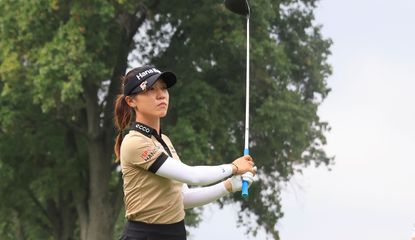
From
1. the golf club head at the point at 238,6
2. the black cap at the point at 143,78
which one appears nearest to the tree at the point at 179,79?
the golf club head at the point at 238,6

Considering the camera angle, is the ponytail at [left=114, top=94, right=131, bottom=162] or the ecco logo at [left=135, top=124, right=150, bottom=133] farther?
the ponytail at [left=114, top=94, right=131, bottom=162]

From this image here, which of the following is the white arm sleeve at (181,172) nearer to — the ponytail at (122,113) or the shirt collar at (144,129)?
the shirt collar at (144,129)

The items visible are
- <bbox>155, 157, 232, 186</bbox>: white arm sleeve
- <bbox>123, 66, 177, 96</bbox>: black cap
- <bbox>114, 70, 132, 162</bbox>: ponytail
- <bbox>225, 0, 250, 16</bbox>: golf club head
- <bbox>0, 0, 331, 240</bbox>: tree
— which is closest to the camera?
<bbox>155, 157, 232, 186</bbox>: white arm sleeve

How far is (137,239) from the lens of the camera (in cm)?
543

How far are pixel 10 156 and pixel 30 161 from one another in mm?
800

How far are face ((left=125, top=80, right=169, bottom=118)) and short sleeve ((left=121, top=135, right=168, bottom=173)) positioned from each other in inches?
6.9

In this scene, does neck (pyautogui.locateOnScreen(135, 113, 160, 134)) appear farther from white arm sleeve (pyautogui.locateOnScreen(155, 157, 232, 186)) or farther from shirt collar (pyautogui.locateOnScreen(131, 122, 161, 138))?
white arm sleeve (pyautogui.locateOnScreen(155, 157, 232, 186))

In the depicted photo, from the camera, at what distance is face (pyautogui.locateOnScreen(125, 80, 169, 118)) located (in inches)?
220

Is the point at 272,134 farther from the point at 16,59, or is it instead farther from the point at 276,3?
the point at 16,59

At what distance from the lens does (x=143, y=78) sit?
5.63 meters

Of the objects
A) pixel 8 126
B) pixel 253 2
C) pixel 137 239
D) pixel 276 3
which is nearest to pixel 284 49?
pixel 276 3

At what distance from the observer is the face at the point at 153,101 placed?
5.59m

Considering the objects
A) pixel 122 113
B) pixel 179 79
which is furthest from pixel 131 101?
pixel 179 79

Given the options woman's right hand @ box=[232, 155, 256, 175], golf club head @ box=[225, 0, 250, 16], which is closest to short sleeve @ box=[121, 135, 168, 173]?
woman's right hand @ box=[232, 155, 256, 175]
